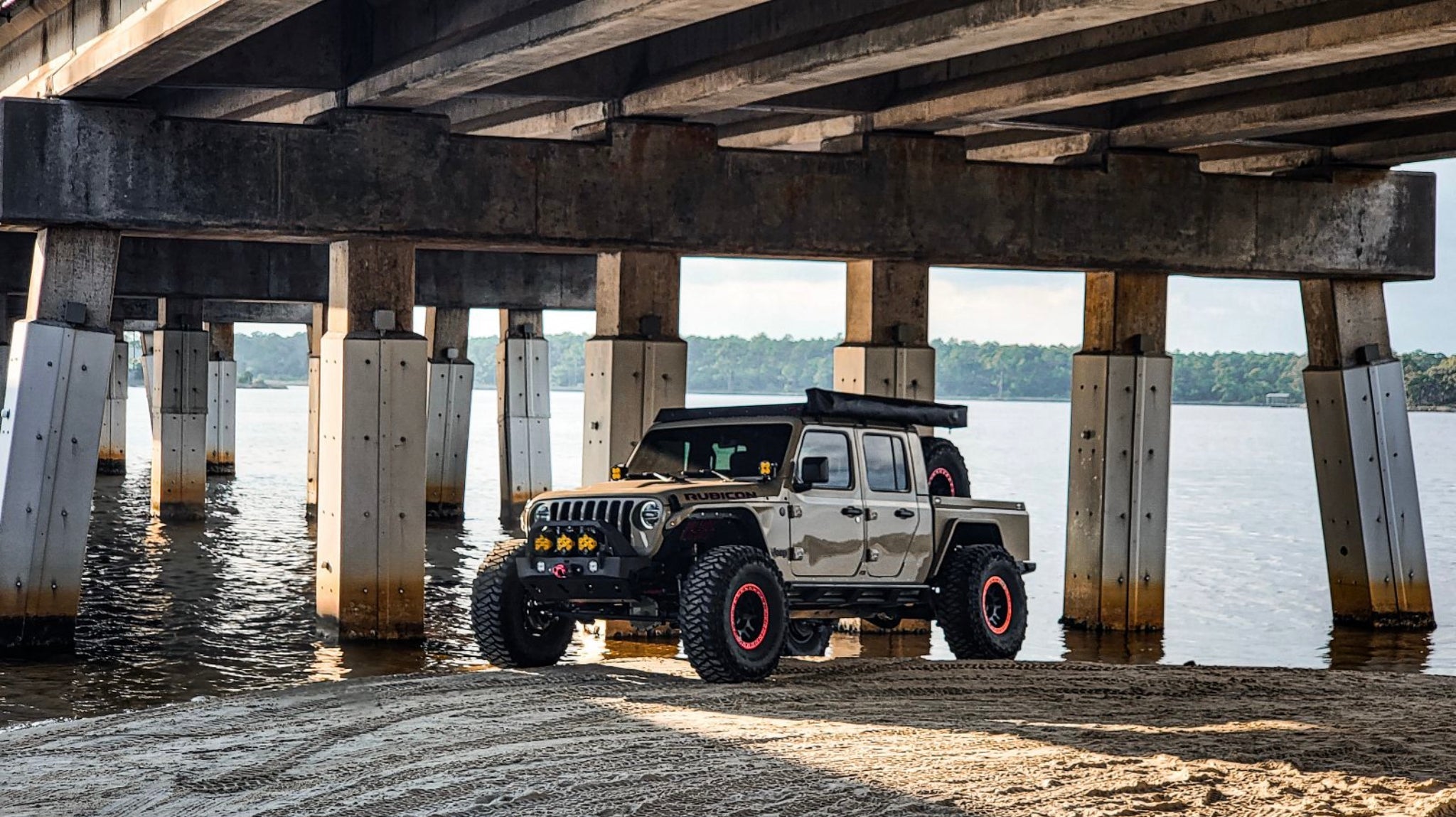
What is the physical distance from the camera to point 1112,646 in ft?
59.1

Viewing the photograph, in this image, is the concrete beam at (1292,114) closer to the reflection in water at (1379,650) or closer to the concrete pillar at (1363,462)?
the concrete pillar at (1363,462)

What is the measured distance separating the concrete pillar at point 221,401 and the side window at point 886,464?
30697 millimetres

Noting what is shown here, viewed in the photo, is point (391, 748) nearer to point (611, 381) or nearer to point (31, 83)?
point (611, 381)

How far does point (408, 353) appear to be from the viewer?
16.7m

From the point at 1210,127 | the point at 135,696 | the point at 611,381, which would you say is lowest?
the point at 135,696

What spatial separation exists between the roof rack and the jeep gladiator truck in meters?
0.02

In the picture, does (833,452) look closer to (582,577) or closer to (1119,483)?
(582,577)

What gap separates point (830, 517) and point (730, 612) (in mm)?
1493

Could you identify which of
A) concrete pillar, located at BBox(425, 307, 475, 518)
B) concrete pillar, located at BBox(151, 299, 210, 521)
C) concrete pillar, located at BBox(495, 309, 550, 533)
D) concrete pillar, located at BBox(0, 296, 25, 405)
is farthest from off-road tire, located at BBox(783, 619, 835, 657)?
concrete pillar, located at BBox(0, 296, 25, 405)

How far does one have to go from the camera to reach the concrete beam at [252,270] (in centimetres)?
2934

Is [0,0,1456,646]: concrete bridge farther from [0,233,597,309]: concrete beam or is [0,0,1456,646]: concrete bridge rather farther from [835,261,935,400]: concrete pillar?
[0,233,597,309]: concrete beam

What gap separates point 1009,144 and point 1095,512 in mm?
4184

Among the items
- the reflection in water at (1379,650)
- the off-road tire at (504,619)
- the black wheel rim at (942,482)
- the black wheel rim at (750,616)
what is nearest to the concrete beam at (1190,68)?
the black wheel rim at (942,482)

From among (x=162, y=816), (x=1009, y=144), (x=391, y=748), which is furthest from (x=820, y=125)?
(x=162, y=816)
